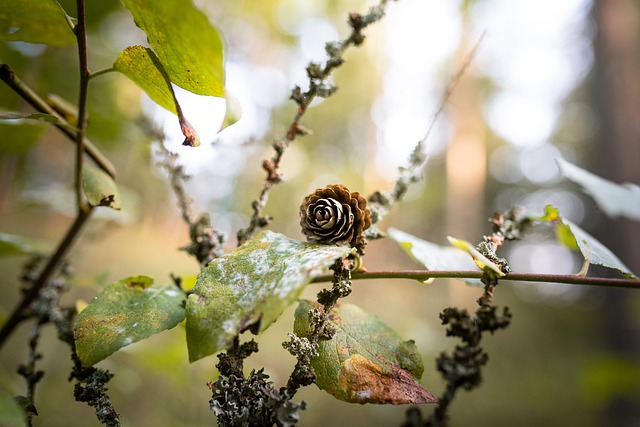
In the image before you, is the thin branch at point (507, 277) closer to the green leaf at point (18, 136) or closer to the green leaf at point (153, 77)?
the green leaf at point (153, 77)

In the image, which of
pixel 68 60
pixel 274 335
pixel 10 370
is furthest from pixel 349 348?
pixel 274 335

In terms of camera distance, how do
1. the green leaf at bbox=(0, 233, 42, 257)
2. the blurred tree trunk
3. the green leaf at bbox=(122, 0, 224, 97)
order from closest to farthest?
the green leaf at bbox=(122, 0, 224, 97)
the green leaf at bbox=(0, 233, 42, 257)
the blurred tree trunk

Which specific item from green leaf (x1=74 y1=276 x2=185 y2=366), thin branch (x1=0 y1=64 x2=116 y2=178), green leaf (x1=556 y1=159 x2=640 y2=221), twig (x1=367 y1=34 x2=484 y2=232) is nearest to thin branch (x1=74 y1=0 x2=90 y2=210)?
thin branch (x1=0 y1=64 x2=116 y2=178)

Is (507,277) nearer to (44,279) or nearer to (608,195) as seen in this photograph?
(608,195)

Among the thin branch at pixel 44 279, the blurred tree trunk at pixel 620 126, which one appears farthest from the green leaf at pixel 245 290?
the blurred tree trunk at pixel 620 126

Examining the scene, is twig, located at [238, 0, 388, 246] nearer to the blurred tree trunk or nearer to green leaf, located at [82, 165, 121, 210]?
green leaf, located at [82, 165, 121, 210]

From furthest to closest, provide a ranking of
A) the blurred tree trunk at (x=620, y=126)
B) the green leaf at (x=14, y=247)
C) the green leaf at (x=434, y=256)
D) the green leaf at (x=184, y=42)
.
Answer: the blurred tree trunk at (x=620, y=126) → the green leaf at (x=14, y=247) → the green leaf at (x=434, y=256) → the green leaf at (x=184, y=42)

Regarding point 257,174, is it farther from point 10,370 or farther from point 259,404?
point 259,404

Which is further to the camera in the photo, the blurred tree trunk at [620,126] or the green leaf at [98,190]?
the blurred tree trunk at [620,126]
